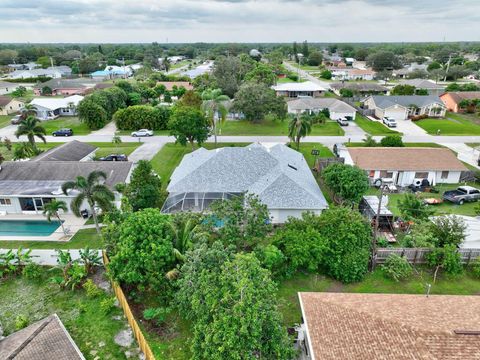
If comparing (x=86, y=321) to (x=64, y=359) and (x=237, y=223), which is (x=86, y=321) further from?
(x=237, y=223)

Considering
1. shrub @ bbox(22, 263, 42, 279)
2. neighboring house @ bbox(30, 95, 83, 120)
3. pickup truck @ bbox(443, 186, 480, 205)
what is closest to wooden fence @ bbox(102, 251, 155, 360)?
shrub @ bbox(22, 263, 42, 279)

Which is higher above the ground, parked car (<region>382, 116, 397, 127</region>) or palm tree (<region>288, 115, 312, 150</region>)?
palm tree (<region>288, 115, 312, 150</region>)

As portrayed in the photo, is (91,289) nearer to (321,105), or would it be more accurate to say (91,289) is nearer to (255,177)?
(255,177)

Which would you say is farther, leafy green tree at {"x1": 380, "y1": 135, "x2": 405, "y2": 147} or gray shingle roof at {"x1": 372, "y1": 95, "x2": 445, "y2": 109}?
gray shingle roof at {"x1": 372, "y1": 95, "x2": 445, "y2": 109}

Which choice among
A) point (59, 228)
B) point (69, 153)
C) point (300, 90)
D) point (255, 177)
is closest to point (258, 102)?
point (300, 90)

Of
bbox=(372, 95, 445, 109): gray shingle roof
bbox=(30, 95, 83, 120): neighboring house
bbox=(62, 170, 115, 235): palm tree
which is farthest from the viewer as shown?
bbox=(30, 95, 83, 120): neighboring house

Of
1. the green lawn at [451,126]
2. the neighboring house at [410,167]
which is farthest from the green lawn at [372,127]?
the neighboring house at [410,167]

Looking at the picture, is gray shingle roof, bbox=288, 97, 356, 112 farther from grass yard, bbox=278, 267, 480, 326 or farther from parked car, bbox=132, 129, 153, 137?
grass yard, bbox=278, 267, 480, 326
